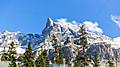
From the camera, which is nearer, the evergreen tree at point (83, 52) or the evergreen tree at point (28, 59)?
the evergreen tree at point (83, 52)

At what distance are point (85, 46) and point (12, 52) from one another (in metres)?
22.7

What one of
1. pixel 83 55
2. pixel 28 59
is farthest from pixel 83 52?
pixel 28 59

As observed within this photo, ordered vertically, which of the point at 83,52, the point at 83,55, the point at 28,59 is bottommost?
the point at 28,59

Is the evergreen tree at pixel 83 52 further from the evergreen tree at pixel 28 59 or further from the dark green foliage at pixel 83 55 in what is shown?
the evergreen tree at pixel 28 59

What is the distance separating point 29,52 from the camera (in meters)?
117

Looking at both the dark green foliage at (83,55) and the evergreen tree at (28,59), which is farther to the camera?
the evergreen tree at (28,59)

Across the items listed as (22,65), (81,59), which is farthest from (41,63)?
(81,59)

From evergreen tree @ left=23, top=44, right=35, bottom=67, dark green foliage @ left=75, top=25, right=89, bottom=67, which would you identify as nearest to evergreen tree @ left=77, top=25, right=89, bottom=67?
dark green foliage @ left=75, top=25, right=89, bottom=67

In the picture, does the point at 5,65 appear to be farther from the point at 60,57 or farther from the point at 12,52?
the point at 60,57

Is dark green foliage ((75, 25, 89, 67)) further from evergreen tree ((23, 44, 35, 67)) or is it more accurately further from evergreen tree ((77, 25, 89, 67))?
evergreen tree ((23, 44, 35, 67))

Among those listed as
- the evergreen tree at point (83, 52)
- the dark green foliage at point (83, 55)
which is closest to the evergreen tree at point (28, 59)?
the dark green foliage at point (83, 55)

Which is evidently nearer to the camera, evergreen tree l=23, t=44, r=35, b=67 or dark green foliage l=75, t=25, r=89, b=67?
dark green foliage l=75, t=25, r=89, b=67

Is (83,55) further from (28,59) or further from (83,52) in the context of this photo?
(28,59)

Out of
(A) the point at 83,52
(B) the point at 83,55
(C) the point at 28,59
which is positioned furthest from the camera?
(A) the point at 83,52
